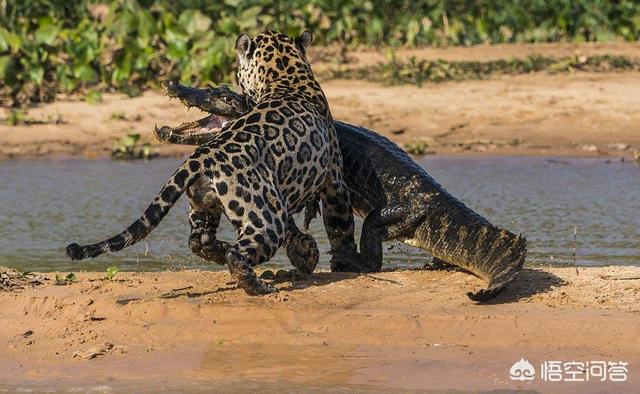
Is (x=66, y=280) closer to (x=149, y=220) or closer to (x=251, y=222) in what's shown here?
(x=149, y=220)

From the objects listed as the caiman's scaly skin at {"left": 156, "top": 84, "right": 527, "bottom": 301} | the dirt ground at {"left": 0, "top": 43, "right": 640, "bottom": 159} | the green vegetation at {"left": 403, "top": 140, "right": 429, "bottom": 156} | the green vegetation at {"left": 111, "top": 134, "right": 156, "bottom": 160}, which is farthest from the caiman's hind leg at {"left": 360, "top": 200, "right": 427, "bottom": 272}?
the green vegetation at {"left": 111, "top": 134, "right": 156, "bottom": 160}

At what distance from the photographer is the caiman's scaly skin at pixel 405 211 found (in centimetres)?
728

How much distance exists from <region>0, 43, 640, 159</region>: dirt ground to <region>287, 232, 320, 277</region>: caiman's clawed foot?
6.69 m

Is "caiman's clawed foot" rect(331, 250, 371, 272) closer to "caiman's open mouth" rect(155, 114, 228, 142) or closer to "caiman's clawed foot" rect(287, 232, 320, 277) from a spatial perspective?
"caiman's clawed foot" rect(287, 232, 320, 277)

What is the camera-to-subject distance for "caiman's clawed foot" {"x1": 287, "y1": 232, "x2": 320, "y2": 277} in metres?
7.46

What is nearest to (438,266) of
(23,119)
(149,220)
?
(149,220)

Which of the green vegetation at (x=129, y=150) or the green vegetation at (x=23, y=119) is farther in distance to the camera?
the green vegetation at (x=23, y=119)

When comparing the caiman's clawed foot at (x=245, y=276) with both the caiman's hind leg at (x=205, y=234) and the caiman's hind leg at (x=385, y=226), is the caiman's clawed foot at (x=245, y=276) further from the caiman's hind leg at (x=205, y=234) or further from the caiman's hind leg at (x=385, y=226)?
the caiman's hind leg at (x=385, y=226)

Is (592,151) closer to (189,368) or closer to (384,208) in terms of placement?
(384,208)

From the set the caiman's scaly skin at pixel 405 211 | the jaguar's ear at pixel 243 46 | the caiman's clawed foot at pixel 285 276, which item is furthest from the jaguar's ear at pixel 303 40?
the caiman's clawed foot at pixel 285 276

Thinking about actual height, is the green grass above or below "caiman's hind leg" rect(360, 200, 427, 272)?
below

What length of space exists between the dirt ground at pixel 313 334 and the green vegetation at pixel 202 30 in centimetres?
827

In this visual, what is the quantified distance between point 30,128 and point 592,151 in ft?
19.7

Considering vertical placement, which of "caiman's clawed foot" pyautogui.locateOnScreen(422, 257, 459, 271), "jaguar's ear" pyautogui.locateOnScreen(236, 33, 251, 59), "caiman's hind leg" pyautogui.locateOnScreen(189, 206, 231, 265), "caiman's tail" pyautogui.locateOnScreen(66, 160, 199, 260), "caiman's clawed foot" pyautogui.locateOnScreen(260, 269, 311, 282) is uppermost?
"jaguar's ear" pyautogui.locateOnScreen(236, 33, 251, 59)
